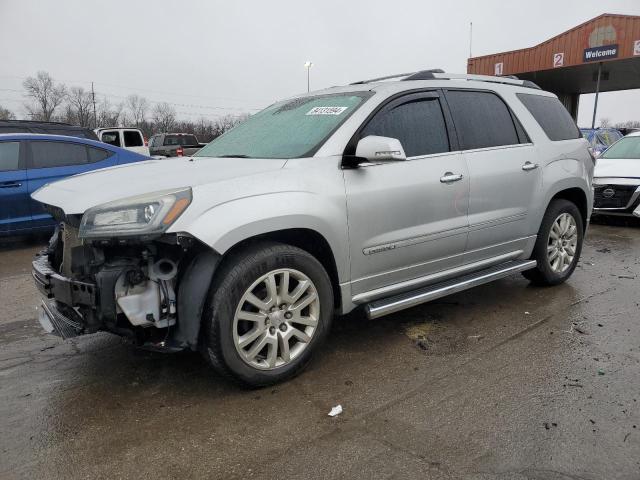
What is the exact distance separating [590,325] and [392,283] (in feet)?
5.70

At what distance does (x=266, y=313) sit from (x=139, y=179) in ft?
3.56

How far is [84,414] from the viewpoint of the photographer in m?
2.79

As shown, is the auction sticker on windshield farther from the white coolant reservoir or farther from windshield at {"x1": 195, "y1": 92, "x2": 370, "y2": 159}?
the white coolant reservoir

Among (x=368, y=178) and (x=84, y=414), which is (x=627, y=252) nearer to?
(x=368, y=178)

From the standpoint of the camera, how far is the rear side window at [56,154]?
7.27 m

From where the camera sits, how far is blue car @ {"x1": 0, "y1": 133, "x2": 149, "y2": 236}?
684cm

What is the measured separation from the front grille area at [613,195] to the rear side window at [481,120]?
5134 mm

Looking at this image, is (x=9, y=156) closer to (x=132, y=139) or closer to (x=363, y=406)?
(x=363, y=406)

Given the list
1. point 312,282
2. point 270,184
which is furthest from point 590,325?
point 270,184

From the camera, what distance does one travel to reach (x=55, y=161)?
7.45m

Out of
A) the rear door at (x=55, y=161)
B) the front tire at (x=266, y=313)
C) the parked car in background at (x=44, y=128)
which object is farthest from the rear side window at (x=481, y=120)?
the parked car in background at (x=44, y=128)

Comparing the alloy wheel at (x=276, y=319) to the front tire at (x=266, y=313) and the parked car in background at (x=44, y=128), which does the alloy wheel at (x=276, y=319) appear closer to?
the front tire at (x=266, y=313)

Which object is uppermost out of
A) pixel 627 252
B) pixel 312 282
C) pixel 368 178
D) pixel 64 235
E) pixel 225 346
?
pixel 368 178

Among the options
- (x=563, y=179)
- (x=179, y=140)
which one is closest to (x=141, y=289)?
(x=563, y=179)
